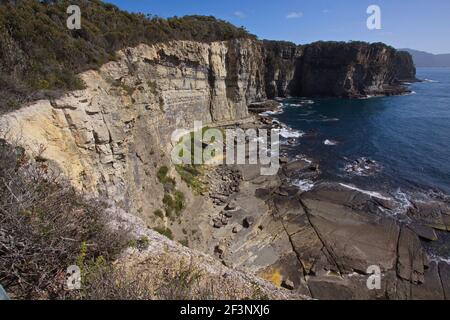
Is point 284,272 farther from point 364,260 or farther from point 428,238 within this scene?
point 428,238

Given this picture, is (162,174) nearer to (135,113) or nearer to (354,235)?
(135,113)

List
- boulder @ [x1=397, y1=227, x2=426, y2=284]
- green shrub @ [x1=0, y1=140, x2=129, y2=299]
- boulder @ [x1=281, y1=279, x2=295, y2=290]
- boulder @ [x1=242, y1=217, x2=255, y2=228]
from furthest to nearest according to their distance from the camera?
boulder @ [x1=242, y1=217, x2=255, y2=228] → boulder @ [x1=397, y1=227, x2=426, y2=284] → boulder @ [x1=281, y1=279, x2=295, y2=290] → green shrub @ [x1=0, y1=140, x2=129, y2=299]

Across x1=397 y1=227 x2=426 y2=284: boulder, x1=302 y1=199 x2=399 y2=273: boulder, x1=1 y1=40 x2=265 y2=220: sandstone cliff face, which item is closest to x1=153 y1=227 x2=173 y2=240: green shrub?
x1=1 y1=40 x2=265 y2=220: sandstone cliff face

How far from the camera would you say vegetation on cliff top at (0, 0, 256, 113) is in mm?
10366

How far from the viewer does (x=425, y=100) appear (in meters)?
68.8

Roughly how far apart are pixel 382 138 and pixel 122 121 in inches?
1545

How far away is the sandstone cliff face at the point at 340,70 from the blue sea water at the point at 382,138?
40.3 feet

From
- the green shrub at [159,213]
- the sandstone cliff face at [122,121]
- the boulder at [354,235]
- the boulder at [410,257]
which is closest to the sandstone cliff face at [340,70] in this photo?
the sandstone cliff face at [122,121]

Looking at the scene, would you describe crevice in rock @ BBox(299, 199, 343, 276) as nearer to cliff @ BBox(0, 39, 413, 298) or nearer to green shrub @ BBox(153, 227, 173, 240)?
cliff @ BBox(0, 39, 413, 298)

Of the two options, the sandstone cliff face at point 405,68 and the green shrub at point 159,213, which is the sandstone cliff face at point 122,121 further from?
the sandstone cliff face at point 405,68

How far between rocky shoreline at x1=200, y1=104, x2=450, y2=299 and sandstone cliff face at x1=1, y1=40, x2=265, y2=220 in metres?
7.14

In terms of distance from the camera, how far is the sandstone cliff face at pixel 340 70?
77562 millimetres
